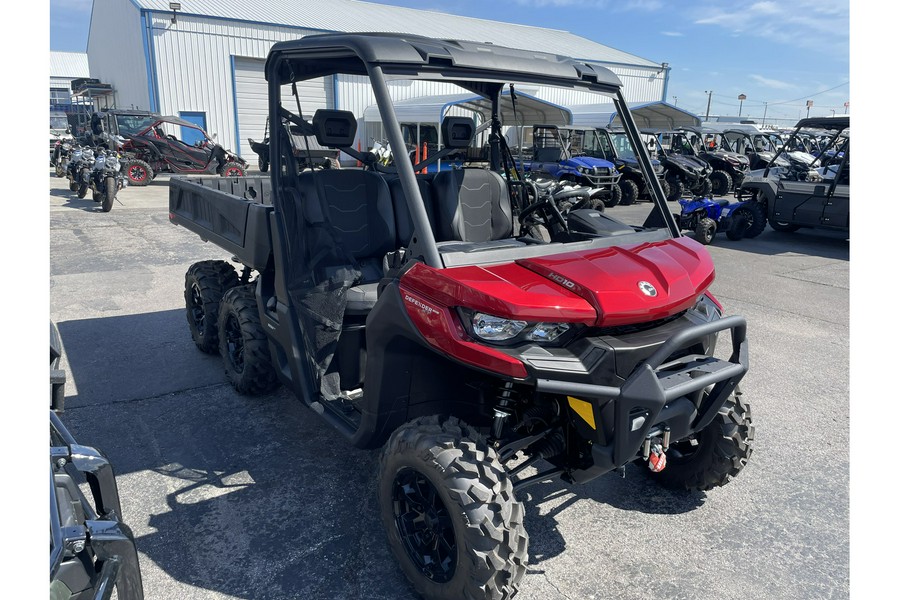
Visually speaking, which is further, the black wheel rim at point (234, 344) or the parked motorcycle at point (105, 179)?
the parked motorcycle at point (105, 179)

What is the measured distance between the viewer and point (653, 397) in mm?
2031

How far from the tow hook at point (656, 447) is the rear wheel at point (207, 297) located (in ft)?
10.7

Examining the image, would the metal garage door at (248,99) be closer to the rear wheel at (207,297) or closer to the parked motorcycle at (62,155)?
the parked motorcycle at (62,155)

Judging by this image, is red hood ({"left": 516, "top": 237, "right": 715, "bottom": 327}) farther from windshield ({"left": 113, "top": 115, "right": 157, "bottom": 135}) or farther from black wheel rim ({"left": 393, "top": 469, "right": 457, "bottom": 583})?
windshield ({"left": 113, "top": 115, "right": 157, "bottom": 135})

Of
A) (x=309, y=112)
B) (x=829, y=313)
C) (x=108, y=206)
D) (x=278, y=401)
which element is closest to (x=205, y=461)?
(x=278, y=401)

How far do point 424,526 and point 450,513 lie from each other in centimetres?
32

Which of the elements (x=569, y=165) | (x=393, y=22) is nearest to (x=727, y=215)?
(x=569, y=165)

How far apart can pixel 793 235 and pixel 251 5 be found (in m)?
22.3

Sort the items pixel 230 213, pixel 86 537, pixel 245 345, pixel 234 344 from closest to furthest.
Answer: pixel 86 537 < pixel 245 345 < pixel 230 213 < pixel 234 344

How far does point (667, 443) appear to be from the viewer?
241 centimetres

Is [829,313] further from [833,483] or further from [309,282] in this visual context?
[309,282]

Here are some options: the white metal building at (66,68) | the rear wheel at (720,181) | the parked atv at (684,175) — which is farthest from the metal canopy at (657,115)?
the white metal building at (66,68)

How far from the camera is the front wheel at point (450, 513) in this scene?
210cm

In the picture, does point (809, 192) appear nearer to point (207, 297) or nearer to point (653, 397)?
point (207, 297)
